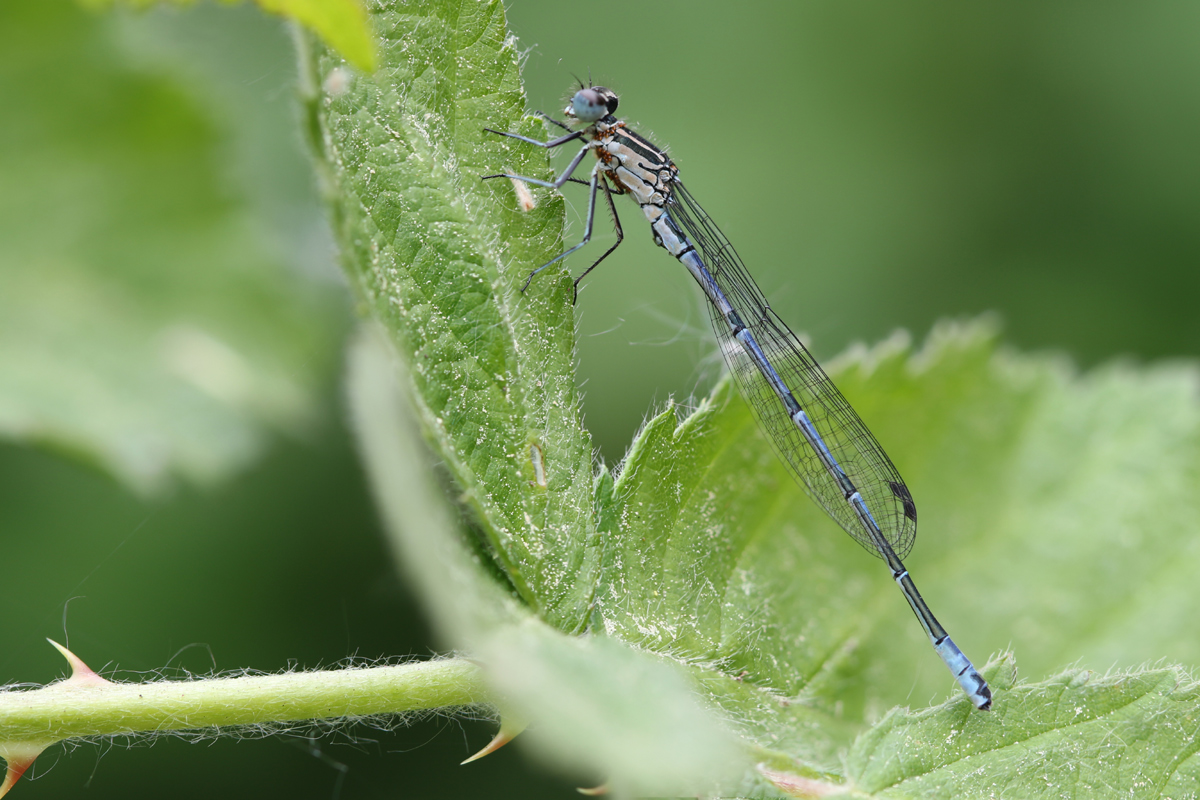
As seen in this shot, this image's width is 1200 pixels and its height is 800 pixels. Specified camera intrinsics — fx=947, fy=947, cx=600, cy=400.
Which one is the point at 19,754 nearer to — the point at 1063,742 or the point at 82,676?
the point at 82,676

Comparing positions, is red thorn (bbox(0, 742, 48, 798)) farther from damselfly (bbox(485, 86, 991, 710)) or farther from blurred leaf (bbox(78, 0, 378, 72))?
damselfly (bbox(485, 86, 991, 710))

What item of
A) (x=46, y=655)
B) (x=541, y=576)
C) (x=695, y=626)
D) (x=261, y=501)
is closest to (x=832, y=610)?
(x=695, y=626)

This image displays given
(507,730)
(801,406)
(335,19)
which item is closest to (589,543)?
(507,730)

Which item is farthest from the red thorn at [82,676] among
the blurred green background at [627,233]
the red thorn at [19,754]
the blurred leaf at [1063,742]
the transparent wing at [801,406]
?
the transparent wing at [801,406]

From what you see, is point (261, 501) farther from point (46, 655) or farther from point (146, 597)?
point (46, 655)

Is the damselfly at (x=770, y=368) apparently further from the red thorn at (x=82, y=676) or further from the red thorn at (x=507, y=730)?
the red thorn at (x=82, y=676)

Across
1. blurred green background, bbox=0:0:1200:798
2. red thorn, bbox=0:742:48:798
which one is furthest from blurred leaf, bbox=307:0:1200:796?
red thorn, bbox=0:742:48:798
